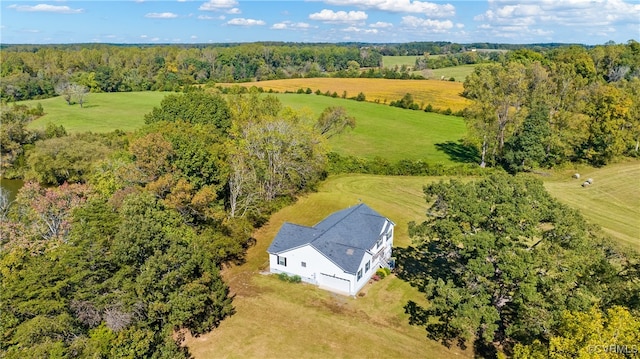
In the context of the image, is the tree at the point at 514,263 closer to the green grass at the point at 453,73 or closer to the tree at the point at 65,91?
the tree at the point at 65,91

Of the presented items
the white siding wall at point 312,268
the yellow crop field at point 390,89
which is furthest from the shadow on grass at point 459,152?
the white siding wall at point 312,268

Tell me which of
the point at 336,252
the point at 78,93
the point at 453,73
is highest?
the point at 453,73

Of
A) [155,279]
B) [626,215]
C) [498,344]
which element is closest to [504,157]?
[626,215]

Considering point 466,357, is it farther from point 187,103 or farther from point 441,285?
point 187,103

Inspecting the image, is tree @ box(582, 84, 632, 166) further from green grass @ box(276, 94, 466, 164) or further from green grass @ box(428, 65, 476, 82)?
green grass @ box(428, 65, 476, 82)

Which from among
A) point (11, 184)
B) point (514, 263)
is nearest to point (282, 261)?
point (514, 263)

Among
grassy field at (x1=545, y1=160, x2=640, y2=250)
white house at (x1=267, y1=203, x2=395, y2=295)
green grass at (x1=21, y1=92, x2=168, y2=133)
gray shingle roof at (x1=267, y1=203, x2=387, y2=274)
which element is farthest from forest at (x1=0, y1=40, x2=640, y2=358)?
green grass at (x1=21, y1=92, x2=168, y2=133)

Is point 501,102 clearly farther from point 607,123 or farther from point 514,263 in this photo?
point 514,263
